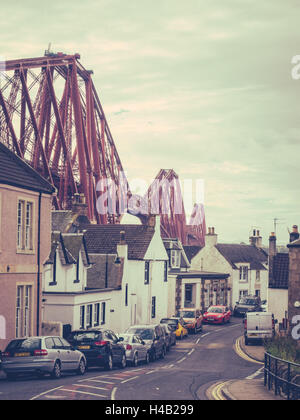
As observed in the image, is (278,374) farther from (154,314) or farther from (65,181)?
(65,181)

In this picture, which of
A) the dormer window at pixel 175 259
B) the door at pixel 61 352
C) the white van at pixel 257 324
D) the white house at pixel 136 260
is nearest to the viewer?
the door at pixel 61 352

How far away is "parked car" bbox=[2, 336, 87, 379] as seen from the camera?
77.5 ft

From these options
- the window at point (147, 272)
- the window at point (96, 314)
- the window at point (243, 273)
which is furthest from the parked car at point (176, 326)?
the window at point (243, 273)

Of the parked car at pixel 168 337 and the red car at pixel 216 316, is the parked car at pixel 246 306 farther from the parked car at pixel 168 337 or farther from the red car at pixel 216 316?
the parked car at pixel 168 337

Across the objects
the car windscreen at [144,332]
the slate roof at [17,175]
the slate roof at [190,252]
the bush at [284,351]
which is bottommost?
the car windscreen at [144,332]

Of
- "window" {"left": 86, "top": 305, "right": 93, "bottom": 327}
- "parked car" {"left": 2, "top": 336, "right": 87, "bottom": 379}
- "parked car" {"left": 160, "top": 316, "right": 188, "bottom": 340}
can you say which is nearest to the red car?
"parked car" {"left": 160, "top": 316, "right": 188, "bottom": 340}

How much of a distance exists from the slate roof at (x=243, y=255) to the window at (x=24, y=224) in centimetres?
5003

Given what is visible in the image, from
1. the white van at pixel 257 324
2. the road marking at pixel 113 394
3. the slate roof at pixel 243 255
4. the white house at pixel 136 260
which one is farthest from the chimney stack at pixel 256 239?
the road marking at pixel 113 394

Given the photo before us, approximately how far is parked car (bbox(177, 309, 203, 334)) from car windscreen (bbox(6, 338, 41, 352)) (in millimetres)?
30016

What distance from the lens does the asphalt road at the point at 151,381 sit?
19.5m

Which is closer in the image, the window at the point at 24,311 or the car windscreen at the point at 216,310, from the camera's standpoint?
the window at the point at 24,311

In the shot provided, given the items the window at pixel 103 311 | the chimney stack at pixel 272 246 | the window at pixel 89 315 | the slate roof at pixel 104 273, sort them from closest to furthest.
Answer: the window at pixel 89 315, the window at pixel 103 311, the slate roof at pixel 104 273, the chimney stack at pixel 272 246

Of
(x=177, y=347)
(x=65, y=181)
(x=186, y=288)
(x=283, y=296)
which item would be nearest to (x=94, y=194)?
(x=65, y=181)

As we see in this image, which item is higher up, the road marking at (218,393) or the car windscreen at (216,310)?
the road marking at (218,393)
